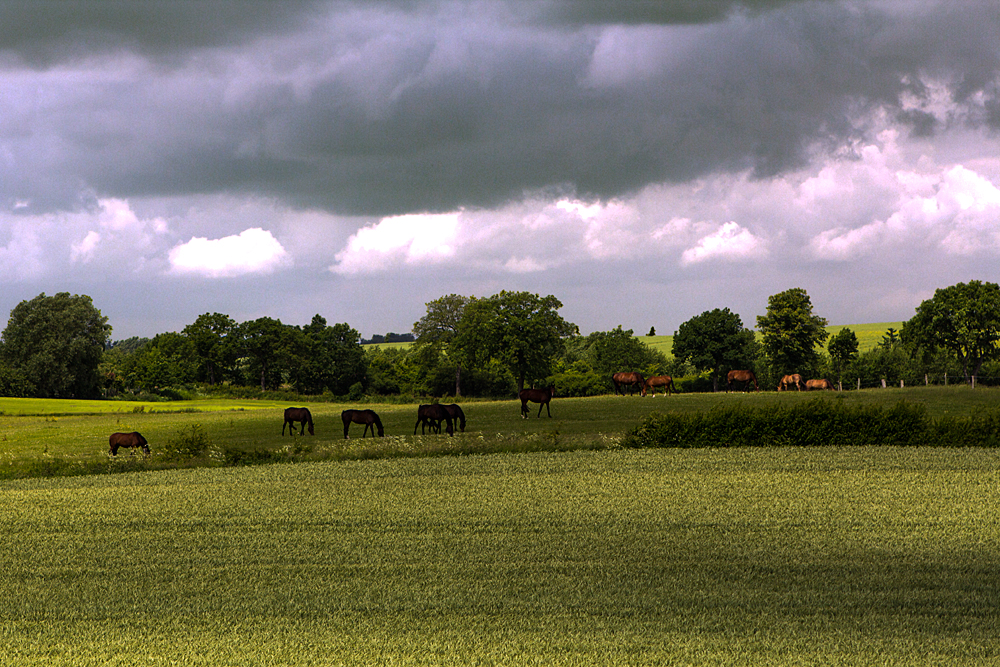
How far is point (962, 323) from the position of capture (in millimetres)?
80125

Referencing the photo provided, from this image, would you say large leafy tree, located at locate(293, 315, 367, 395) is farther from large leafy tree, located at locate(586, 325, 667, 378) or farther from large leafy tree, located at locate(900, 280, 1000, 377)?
large leafy tree, located at locate(900, 280, 1000, 377)

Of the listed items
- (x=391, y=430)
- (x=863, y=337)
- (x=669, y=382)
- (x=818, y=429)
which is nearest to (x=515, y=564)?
(x=818, y=429)

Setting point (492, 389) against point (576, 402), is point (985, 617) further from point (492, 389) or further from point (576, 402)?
point (492, 389)

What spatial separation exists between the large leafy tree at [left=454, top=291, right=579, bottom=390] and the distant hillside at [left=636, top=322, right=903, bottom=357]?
56235 millimetres

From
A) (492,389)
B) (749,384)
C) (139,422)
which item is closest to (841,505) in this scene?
(139,422)

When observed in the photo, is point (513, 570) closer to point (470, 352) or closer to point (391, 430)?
point (391, 430)

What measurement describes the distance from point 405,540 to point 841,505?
31.5 feet

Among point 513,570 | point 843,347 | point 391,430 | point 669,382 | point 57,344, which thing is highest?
point 57,344

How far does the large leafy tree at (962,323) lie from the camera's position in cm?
7931

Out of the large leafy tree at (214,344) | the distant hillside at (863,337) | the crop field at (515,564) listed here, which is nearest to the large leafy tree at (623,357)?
the distant hillside at (863,337)

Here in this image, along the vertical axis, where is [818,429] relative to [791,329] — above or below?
below

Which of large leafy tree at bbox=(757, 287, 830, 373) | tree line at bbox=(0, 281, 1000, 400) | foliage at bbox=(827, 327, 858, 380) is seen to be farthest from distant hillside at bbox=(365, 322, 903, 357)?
large leafy tree at bbox=(757, 287, 830, 373)

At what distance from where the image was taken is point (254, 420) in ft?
171

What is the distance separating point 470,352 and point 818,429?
2585 inches
